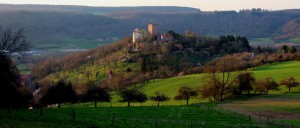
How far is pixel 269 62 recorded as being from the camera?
114500 mm

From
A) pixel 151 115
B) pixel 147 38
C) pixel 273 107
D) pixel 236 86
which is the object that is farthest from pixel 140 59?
pixel 151 115

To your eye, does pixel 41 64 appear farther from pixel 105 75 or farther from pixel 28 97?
pixel 28 97

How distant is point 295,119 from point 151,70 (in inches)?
3379

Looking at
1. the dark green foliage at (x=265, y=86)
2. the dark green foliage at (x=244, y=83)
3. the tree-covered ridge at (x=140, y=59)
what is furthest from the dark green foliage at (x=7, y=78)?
the tree-covered ridge at (x=140, y=59)

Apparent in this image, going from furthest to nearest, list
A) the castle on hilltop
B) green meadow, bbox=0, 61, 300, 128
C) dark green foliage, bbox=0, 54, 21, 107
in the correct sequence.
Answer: the castle on hilltop
dark green foliage, bbox=0, 54, 21, 107
green meadow, bbox=0, 61, 300, 128

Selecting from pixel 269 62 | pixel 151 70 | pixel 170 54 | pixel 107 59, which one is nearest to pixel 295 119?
pixel 269 62

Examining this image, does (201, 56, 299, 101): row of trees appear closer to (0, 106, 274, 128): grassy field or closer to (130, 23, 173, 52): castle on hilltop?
(0, 106, 274, 128): grassy field

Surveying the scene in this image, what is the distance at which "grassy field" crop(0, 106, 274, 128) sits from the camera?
27.0 meters

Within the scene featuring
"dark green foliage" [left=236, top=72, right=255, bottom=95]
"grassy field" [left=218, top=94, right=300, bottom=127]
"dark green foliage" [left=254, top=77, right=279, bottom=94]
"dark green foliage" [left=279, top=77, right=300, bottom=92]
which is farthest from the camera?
"dark green foliage" [left=279, top=77, right=300, bottom=92]

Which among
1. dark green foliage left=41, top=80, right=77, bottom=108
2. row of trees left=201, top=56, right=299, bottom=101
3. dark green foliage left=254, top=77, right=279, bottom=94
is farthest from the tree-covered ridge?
dark green foliage left=41, top=80, right=77, bottom=108

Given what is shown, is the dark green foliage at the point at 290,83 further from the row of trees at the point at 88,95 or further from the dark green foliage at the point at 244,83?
the row of trees at the point at 88,95

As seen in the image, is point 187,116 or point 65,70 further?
point 65,70

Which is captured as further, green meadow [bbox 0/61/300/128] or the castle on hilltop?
the castle on hilltop

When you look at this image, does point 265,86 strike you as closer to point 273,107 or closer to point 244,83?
point 244,83
